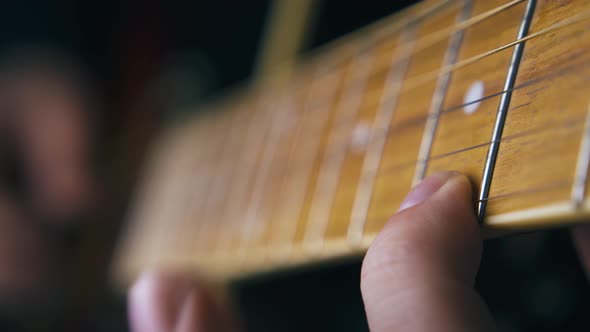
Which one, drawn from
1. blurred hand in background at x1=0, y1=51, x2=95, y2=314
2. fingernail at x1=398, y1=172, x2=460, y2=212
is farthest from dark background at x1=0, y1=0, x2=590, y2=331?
fingernail at x1=398, y1=172, x2=460, y2=212

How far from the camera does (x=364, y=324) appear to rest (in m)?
0.60

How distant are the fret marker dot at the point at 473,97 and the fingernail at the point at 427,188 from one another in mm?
53

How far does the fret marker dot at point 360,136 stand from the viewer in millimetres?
485

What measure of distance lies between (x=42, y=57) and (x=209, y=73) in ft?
1.80

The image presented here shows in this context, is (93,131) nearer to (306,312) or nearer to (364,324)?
(306,312)

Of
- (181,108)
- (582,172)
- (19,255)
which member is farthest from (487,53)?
(19,255)

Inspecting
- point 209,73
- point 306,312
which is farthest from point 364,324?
point 209,73

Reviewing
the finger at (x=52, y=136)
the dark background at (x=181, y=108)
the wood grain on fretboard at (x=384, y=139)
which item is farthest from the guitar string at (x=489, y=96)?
the finger at (x=52, y=136)

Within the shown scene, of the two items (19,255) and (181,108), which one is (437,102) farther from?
(19,255)

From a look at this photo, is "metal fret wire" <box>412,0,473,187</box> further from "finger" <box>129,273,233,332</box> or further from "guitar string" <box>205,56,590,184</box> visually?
"finger" <box>129,273,233,332</box>

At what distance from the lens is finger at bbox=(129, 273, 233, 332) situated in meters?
0.45

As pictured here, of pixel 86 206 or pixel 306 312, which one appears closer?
pixel 306 312

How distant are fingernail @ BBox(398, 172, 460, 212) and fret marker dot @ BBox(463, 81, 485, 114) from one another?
0.05 meters

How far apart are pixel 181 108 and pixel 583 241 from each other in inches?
38.3
